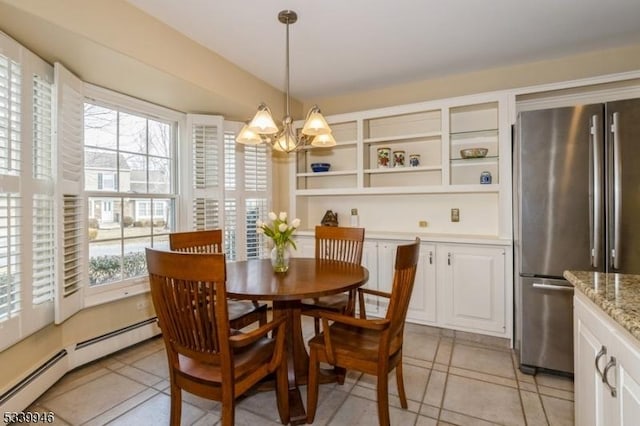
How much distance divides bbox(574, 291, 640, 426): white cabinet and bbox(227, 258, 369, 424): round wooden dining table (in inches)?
40.7

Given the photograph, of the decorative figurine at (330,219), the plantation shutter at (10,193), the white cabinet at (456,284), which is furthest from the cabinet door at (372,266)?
the plantation shutter at (10,193)

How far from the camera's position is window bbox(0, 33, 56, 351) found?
71.9 inches

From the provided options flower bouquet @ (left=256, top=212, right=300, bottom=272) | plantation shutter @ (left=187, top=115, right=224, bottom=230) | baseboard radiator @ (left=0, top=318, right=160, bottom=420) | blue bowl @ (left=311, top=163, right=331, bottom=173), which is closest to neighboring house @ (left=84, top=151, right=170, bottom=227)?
plantation shutter @ (left=187, top=115, right=224, bottom=230)

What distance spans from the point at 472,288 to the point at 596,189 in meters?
1.23

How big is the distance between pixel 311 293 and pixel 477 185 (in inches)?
84.2

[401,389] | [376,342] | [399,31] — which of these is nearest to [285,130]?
[399,31]

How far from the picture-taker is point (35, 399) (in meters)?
2.06

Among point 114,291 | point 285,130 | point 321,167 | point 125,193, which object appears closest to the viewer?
point 285,130

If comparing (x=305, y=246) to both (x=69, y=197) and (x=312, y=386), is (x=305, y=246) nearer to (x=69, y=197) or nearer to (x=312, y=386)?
(x=312, y=386)

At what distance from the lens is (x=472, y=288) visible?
2.96 metres

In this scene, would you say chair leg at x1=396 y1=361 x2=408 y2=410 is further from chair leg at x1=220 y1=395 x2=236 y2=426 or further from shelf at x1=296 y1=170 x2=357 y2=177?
shelf at x1=296 y1=170 x2=357 y2=177

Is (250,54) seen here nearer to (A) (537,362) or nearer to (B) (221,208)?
(B) (221,208)

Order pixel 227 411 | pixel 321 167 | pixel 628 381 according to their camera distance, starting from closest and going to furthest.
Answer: pixel 628 381
pixel 227 411
pixel 321 167

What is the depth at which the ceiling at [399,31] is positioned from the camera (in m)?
2.25
